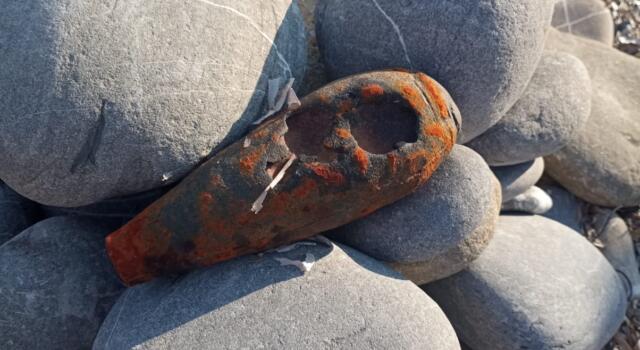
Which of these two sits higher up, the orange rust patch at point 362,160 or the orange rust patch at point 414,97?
the orange rust patch at point 414,97

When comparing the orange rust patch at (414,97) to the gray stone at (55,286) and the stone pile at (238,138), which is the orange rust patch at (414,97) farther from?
the gray stone at (55,286)

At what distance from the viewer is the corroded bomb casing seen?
1640mm

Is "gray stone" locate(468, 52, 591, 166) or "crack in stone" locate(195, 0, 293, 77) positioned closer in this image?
"crack in stone" locate(195, 0, 293, 77)

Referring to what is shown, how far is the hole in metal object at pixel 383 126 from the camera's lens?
1.70 metres

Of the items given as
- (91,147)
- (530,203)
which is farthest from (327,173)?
(530,203)

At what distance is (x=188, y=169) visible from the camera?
1.77m

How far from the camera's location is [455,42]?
70.6 inches

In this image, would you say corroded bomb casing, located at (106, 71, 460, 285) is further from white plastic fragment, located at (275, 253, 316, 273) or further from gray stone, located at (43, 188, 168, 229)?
gray stone, located at (43, 188, 168, 229)

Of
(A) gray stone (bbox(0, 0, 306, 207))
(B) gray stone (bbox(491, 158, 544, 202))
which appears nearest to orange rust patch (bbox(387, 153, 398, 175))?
(A) gray stone (bbox(0, 0, 306, 207))

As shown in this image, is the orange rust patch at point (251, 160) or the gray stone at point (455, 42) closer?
the orange rust patch at point (251, 160)

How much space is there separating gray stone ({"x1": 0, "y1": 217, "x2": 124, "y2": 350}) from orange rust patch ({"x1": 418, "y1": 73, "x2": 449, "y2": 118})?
1.30m

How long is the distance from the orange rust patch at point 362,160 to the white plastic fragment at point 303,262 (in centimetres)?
36

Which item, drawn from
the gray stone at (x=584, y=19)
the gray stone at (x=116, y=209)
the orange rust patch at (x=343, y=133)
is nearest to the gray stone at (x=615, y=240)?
the gray stone at (x=584, y=19)

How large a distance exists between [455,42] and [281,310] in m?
1.04
